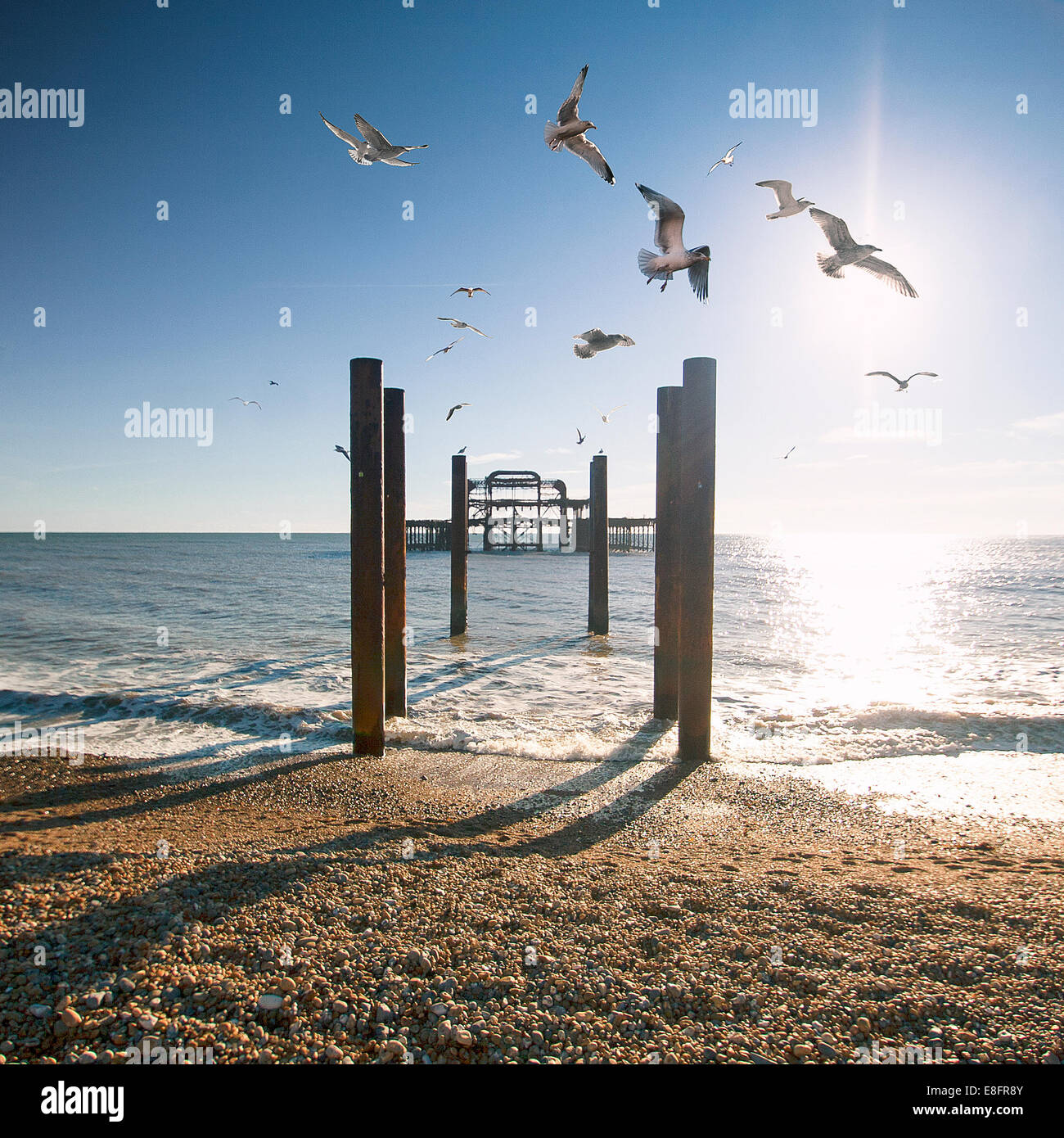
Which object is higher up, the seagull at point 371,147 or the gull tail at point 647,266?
the seagull at point 371,147

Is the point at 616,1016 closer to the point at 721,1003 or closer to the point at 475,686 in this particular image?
the point at 721,1003

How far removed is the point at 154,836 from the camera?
414cm

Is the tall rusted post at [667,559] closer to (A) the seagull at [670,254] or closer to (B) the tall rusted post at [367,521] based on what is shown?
(A) the seagull at [670,254]

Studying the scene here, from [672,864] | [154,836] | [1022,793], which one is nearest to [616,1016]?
[672,864]

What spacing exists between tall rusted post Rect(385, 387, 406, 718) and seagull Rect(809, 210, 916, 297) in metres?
4.66

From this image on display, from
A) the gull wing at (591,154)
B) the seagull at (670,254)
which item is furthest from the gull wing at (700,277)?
the gull wing at (591,154)

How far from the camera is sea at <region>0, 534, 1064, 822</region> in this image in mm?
6543

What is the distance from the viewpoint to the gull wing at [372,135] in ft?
22.7

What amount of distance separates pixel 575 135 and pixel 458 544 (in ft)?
30.1

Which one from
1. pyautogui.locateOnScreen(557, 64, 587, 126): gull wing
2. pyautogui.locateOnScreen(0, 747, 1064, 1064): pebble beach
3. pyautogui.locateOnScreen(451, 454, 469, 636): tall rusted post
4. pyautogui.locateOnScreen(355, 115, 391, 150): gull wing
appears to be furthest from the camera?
pyautogui.locateOnScreen(451, 454, 469, 636): tall rusted post

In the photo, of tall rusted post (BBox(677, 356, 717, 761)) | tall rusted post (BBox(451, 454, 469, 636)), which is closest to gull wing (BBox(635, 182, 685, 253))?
tall rusted post (BBox(677, 356, 717, 761))

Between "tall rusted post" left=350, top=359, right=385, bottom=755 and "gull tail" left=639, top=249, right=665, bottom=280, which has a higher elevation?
"gull tail" left=639, top=249, right=665, bottom=280

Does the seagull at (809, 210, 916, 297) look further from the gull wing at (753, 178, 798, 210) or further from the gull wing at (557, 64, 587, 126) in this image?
the gull wing at (557, 64, 587, 126)
